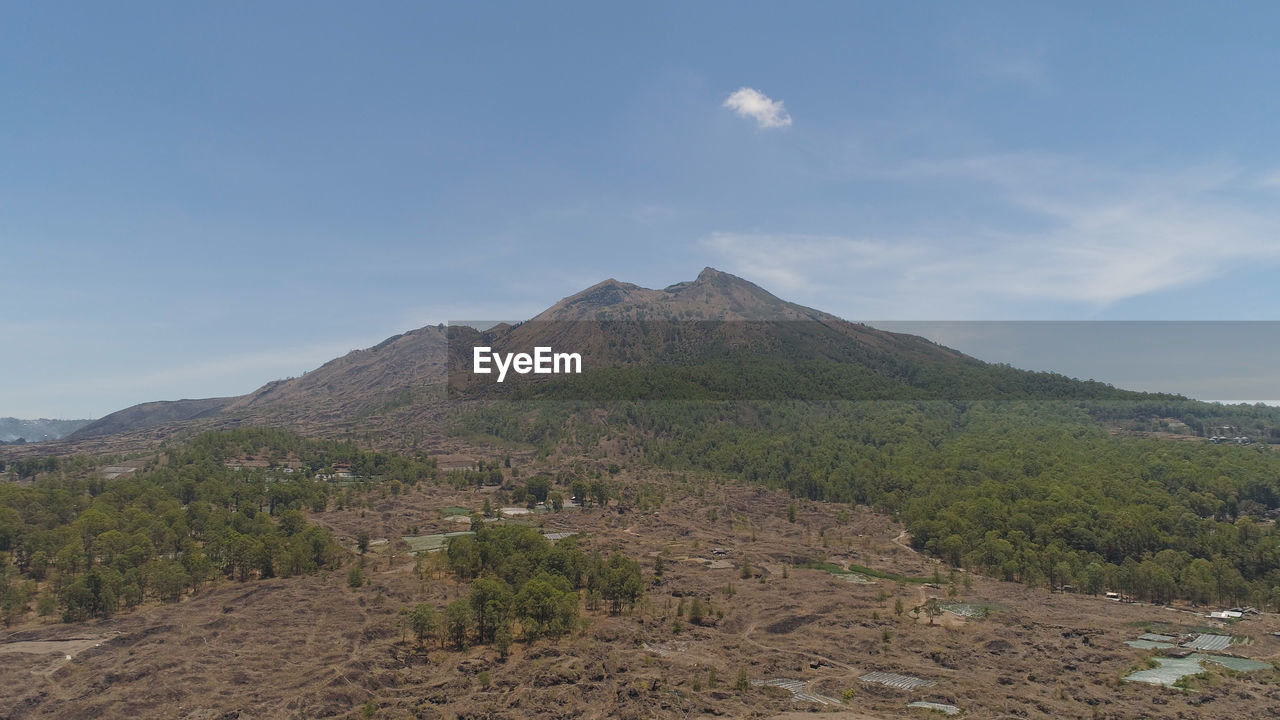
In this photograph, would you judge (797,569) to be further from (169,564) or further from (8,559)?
(8,559)

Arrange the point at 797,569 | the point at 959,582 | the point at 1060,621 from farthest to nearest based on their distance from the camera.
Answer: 1. the point at 797,569
2. the point at 959,582
3. the point at 1060,621

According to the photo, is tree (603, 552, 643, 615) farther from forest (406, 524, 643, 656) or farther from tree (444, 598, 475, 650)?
tree (444, 598, 475, 650)

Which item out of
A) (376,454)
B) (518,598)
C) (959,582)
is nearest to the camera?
(518,598)

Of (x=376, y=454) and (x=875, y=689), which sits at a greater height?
(x=376, y=454)

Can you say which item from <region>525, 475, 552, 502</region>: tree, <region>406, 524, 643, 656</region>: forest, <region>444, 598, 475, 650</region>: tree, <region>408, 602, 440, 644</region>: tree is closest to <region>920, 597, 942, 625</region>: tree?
<region>406, 524, 643, 656</region>: forest

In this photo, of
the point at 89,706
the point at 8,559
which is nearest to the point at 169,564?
the point at 8,559

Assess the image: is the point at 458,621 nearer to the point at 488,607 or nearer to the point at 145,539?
the point at 488,607

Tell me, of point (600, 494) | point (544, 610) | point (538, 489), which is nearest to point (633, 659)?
point (544, 610)

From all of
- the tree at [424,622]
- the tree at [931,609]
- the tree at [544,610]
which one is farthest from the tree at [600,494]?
the tree at [424,622]
